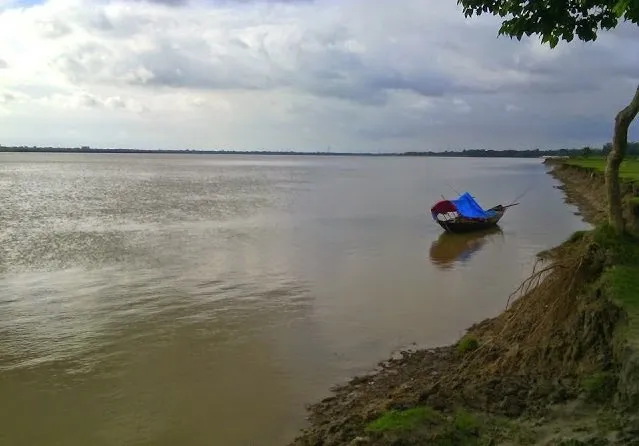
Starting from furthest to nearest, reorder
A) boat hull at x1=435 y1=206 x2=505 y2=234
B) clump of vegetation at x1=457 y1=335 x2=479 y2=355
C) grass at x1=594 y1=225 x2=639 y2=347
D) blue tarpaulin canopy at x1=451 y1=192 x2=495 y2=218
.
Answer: blue tarpaulin canopy at x1=451 y1=192 x2=495 y2=218
boat hull at x1=435 y1=206 x2=505 y2=234
clump of vegetation at x1=457 y1=335 x2=479 y2=355
grass at x1=594 y1=225 x2=639 y2=347

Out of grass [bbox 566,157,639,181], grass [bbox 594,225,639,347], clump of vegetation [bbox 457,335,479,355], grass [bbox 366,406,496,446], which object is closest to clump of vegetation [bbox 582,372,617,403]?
grass [bbox 594,225,639,347]

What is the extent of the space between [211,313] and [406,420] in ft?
28.8

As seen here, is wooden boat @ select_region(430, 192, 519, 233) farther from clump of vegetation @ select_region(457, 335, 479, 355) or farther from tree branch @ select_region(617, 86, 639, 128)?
tree branch @ select_region(617, 86, 639, 128)

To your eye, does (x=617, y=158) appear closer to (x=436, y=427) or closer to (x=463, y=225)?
(x=436, y=427)

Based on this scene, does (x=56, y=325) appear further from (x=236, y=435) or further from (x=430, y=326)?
(x=430, y=326)

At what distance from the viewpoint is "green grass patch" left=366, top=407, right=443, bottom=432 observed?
635 centimetres

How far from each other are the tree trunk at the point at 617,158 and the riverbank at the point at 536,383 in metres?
0.31

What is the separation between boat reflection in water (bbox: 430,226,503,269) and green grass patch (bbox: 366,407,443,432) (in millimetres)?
14818

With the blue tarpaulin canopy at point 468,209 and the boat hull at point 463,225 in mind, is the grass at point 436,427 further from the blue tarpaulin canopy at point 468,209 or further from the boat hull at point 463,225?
the blue tarpaulin canopy at point 468,209

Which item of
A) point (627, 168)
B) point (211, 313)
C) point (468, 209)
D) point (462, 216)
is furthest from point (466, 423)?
point (627, 168)

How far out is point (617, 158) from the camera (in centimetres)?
938

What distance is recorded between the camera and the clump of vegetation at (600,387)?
6496mm

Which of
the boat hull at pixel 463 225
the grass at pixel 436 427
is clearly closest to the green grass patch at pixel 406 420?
the grass at pixel 436 427

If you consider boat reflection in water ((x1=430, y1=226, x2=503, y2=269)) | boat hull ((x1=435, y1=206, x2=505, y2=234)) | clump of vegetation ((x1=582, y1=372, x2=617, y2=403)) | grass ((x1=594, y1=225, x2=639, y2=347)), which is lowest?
boat reflection in water ((x1=430, y1=226, x2=503, y2=269))
